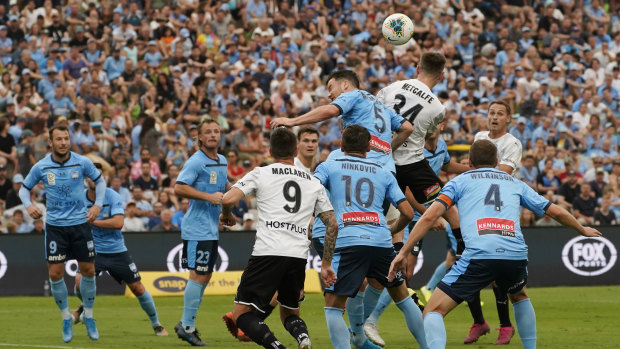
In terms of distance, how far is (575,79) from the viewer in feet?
98.7

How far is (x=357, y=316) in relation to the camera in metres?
11.1

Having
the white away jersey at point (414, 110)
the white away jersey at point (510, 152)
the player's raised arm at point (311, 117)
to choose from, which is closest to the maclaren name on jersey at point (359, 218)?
the player's raised arm at point (311, 117)

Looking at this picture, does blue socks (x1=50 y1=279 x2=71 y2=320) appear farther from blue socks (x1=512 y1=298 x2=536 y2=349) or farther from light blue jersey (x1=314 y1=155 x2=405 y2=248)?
blue socks (x1=512 y1=298 x2=536 y2=349)

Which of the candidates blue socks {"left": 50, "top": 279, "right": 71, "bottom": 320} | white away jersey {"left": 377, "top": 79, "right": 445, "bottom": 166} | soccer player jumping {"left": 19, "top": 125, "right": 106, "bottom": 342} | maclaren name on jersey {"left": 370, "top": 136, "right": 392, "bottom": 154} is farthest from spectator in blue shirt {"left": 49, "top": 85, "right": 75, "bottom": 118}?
maclaren name on jersey {"left": 370, "top": 136, "right": 392, "bottom": 154}

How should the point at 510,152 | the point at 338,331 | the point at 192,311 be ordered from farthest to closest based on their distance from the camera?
the point at 510,152
the point at 192,311
the point at 338,331

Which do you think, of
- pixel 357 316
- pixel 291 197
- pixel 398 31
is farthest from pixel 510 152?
pixel 291 197

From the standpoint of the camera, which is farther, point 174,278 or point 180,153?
point 180,153

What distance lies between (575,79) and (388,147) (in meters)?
19.9

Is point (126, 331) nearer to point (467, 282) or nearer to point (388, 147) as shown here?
point (388, 147)

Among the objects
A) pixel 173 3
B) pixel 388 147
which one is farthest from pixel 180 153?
pixel 388 147

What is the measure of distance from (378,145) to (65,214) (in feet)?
15.0

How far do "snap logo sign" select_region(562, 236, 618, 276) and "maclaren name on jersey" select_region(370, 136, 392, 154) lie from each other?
11760 mm

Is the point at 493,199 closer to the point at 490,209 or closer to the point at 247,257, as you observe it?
the point at 490,209

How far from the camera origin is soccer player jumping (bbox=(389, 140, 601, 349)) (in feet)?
31.0
